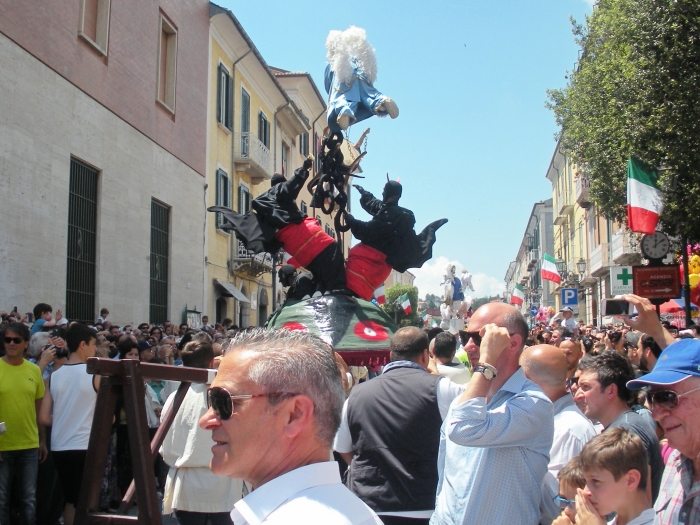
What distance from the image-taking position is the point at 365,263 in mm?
6422

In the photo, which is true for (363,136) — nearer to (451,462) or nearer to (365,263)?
(365,263)

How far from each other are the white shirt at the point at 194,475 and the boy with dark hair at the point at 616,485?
97.2 inches

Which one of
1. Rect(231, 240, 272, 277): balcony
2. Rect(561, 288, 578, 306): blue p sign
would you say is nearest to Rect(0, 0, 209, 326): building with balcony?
Rect(231, 240, 272, 277): balcony

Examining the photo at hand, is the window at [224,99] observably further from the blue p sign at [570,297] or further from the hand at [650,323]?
the hand at [650,323]

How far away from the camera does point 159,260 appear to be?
19.4 m

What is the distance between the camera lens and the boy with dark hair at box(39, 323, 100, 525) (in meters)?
6.35

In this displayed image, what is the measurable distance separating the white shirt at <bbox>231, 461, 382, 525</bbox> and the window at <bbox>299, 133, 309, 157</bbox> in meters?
35.3

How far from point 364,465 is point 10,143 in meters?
10.4

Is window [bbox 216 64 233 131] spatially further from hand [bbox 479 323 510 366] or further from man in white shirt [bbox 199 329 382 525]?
man in white shirt [bbox 199 329 382 525]

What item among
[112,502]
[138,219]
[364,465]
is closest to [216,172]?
[138,219]

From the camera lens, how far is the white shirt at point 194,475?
469cm

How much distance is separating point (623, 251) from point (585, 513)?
1283 inches

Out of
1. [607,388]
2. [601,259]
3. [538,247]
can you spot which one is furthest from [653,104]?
[538,247]

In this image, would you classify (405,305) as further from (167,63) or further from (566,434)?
(566,434)
